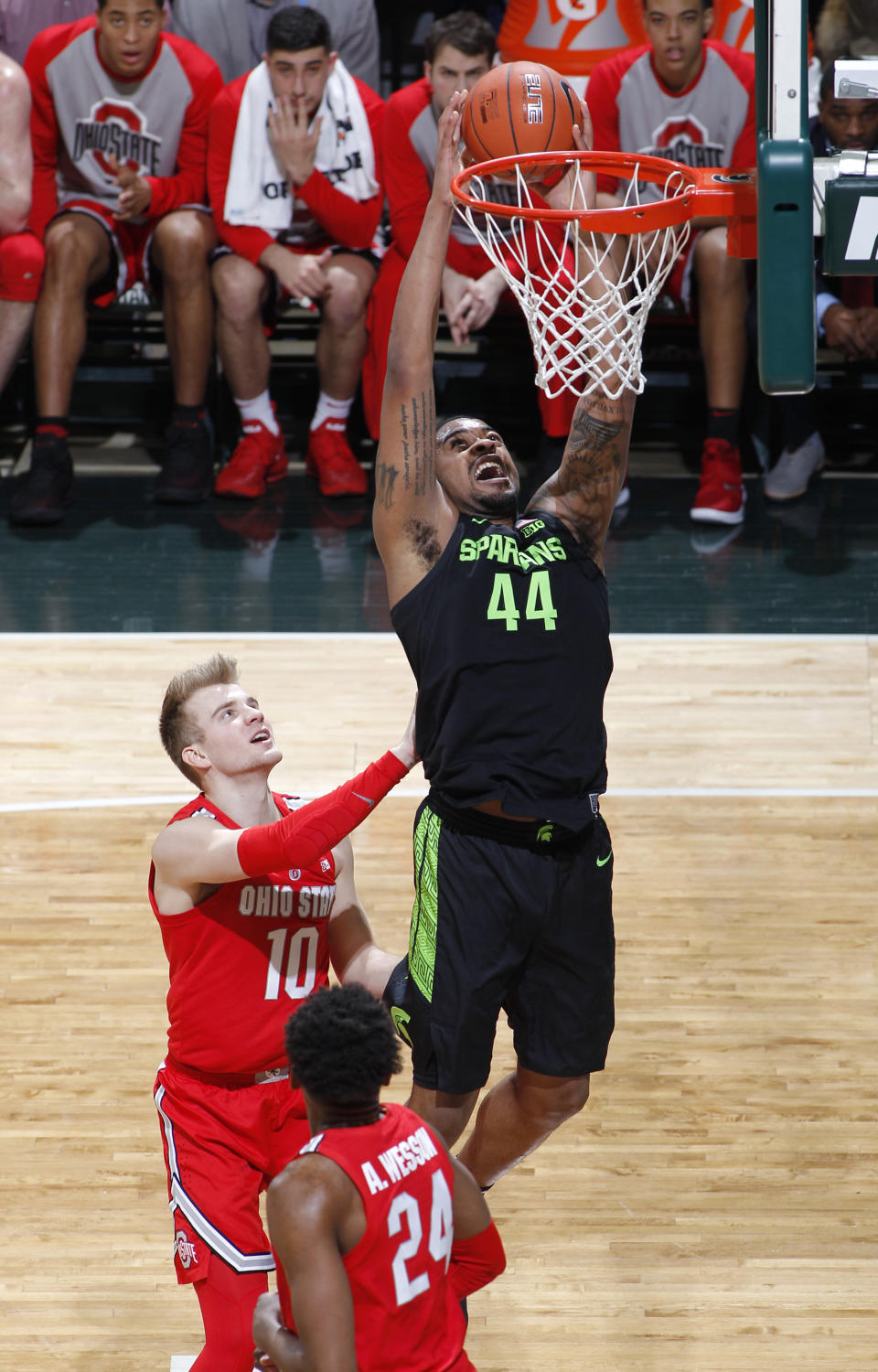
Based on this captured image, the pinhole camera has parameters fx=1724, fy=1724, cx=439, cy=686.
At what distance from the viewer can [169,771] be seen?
5.71m

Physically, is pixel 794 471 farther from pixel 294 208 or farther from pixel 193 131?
pixel 193 131

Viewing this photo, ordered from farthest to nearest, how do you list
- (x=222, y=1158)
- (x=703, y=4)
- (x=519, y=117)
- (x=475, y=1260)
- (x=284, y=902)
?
1. (x=703, y=4)
2. (x=519, y=117)
3. (x=284, y=902)
4. (x=222, y=1158)
5. (x=475, y=1260)

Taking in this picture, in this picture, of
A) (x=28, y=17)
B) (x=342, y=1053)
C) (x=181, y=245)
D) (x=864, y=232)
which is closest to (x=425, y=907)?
(x=342, y=1053)

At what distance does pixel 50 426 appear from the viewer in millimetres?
7453

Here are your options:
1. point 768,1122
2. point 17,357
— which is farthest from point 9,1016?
point 17,357

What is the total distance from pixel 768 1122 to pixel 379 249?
497cm

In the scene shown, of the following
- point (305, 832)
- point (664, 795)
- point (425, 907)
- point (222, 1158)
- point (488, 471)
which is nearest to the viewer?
point (305, 832)

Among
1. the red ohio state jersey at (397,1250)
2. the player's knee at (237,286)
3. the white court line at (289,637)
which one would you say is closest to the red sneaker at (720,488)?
the white court line at (289,637)

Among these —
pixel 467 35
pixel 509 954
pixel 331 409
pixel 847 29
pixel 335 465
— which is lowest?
pixel 335 465

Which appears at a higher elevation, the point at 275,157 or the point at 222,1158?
the point at 275,157

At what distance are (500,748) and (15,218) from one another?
5.00m

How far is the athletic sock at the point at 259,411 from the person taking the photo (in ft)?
25.1

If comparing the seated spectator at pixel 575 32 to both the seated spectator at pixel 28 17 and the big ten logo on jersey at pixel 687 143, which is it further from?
the seated spectator at pixel 28 17

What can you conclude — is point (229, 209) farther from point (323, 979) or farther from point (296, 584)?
point (323, 979)
